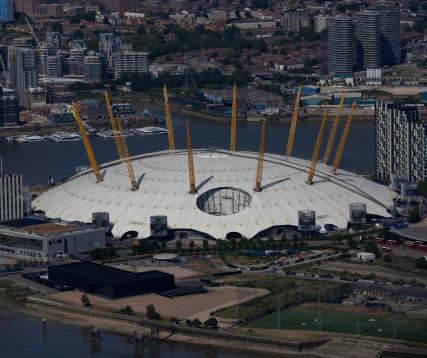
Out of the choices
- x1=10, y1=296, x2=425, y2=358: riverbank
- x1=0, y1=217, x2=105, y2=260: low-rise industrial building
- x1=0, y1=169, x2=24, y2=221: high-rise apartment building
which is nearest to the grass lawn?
x1=10, y1=296, x2=425, y2=358: riverbank

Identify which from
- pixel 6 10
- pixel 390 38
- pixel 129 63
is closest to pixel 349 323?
pixel 129 63

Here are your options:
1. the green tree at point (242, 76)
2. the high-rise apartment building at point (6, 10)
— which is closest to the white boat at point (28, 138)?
the green tree at point (242, 76)

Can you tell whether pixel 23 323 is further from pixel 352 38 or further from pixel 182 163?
pixel 352 38

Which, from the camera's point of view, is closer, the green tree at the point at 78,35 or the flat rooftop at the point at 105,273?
the flat rooftop at the point at 105,273

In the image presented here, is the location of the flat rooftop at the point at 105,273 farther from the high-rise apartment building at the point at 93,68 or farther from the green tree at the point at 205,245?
the high-rise apartment building at the point at 93,68

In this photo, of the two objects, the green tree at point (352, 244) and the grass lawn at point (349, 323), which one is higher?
the grass lawn at point (349, 323)

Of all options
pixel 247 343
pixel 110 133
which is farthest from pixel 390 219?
pixel 110 133

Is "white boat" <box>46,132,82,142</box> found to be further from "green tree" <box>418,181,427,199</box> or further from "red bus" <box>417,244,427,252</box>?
"red bus" <box>417,244,427,252</box>
